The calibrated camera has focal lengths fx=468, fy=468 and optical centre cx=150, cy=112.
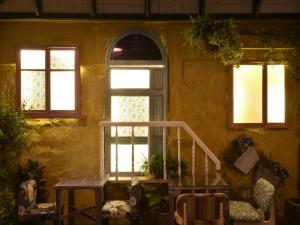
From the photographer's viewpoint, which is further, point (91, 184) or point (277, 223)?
point (277, 223)

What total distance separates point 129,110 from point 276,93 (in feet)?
8.88

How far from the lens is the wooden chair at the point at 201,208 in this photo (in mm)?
5656

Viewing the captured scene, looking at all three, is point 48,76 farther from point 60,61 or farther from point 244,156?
point 244,156

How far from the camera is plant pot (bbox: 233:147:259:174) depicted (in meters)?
8.34

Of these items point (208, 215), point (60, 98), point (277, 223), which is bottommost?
point (277, 223)

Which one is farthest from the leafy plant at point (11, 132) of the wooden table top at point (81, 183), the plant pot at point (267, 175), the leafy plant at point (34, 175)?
the plant pot at point (267, 175)

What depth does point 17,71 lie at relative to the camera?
833cm

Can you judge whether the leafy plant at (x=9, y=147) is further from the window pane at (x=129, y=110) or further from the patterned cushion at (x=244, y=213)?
the patterned cushion at (x=244, y=213)

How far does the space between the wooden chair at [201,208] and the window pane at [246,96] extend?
3055 mm

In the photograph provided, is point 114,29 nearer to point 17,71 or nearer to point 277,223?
point 17,71

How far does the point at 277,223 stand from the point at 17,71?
5306 millimetres

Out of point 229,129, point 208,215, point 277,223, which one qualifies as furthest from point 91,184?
point 277,223

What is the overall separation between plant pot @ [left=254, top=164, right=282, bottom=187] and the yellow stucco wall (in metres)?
0.34

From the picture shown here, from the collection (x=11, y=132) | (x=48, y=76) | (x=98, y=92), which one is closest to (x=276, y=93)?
(x=98, y=92)
